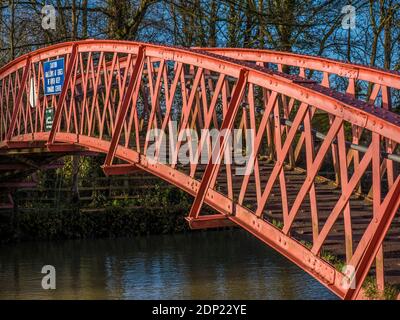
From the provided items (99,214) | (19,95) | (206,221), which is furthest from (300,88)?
(99,214)

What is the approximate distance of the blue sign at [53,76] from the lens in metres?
18.0

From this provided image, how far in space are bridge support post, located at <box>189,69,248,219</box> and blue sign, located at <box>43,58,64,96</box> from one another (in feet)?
23.1

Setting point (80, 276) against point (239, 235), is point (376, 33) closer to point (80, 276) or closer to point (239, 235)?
point (239, 235)

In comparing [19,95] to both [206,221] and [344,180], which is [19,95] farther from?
[344,180]

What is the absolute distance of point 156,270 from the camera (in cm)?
2094

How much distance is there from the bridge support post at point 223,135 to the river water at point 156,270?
19.6 ft

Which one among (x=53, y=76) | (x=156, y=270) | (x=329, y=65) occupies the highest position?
(x=53, y=76)

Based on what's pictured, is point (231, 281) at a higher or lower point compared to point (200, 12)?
lower

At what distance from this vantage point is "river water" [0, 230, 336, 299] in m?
18.3

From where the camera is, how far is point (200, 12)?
26.6 m

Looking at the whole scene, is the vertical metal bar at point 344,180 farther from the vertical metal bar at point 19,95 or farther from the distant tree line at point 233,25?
the distant tree line at point 233,25

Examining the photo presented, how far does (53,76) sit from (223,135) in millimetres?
7915

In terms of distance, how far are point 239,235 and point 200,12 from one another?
6.91m

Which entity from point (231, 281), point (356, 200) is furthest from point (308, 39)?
point (356, 200)
